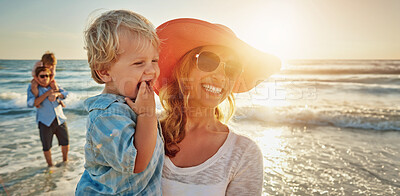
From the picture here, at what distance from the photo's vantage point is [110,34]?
1503mm

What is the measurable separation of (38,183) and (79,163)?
0.99 m

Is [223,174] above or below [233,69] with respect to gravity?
below

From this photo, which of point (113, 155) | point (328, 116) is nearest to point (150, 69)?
point (113, 155)

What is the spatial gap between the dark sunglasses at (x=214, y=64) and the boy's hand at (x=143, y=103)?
599mm

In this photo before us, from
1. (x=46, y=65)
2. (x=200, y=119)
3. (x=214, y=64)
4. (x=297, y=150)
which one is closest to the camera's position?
(x=214, y=64)

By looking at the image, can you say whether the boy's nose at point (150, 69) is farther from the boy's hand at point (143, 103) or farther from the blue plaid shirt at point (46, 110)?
the blue plaid shirt at point (46, 110)

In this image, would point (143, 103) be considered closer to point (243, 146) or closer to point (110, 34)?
point (110, 34)

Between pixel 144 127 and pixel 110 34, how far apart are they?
565 mm

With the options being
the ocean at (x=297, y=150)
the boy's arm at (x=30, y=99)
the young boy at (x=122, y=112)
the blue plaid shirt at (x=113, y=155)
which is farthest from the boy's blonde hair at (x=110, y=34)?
the boy's arm at (x=30, y=99)

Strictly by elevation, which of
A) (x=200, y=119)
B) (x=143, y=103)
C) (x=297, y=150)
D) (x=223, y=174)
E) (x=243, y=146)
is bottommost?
(x=297, y=150)

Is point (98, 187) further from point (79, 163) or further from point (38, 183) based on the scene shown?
Answer: point (79, 163)

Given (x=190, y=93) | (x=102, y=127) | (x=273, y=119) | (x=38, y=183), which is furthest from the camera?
(x=273, y=119)

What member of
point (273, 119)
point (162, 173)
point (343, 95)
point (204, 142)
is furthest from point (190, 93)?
point (343, 95)

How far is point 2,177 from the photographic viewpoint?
5.11 metres
